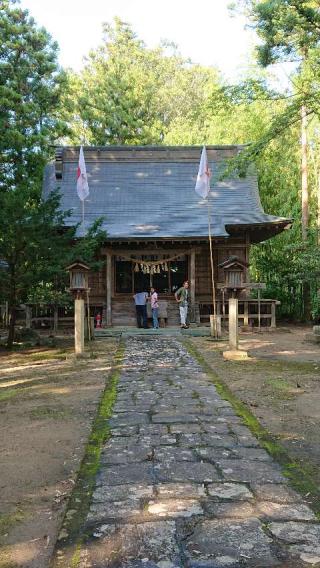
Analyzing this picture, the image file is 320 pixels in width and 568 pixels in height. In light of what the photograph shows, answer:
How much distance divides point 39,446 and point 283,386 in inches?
154

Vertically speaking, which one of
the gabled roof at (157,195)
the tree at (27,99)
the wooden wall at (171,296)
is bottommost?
the wooden wall at (171,296)

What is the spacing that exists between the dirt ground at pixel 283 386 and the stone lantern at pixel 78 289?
2660 millimetres

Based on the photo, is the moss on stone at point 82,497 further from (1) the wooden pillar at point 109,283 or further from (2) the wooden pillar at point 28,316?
(1) the wooden pillar at point 109,283

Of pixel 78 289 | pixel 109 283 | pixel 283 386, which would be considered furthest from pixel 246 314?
pixel 283 386

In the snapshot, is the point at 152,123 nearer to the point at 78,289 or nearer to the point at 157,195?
the point at 157,195

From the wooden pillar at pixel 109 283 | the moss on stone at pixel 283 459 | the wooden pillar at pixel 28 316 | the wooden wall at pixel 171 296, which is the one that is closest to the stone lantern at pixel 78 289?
the moss on stone at pixel 283 459

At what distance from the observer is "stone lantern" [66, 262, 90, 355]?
10070 millimetres

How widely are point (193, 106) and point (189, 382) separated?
3792 centimetres

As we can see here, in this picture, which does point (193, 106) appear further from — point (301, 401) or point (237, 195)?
point (301, 401)

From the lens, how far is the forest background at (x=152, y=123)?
10.2 metres

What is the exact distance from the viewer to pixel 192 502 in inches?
122

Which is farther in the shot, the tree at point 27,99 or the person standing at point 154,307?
the tree at point 27,99

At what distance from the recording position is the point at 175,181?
19.9m

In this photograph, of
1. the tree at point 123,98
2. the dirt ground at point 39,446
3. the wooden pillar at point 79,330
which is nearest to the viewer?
the dirt ground at point 39,446
